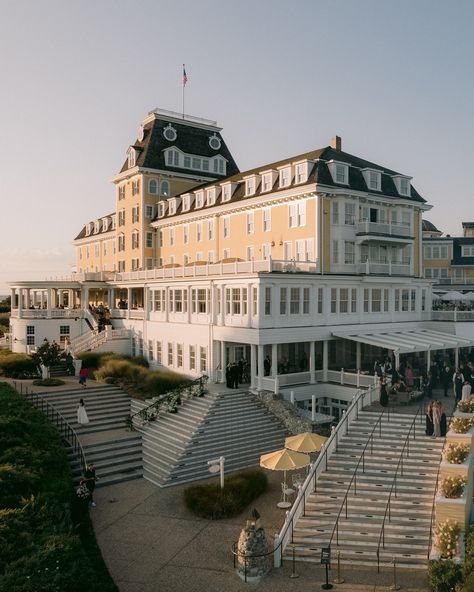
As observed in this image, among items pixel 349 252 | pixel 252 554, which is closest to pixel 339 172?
pixel 349 252

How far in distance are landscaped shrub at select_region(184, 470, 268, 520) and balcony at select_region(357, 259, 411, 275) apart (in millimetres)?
17683

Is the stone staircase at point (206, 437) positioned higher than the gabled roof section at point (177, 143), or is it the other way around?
the gabled roof section at point (177, 143)

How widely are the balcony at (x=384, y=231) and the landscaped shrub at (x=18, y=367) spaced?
2266cm

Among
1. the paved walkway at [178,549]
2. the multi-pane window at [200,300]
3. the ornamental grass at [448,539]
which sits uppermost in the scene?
the multi-pane window at [200,300]

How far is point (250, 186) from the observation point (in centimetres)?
3888

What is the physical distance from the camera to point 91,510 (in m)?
19.7

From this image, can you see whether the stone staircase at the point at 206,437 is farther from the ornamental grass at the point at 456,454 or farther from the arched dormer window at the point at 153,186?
the arched dormer window at the point at 153,186

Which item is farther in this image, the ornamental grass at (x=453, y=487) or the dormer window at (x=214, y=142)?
the dormer window at (x=214, y=142)

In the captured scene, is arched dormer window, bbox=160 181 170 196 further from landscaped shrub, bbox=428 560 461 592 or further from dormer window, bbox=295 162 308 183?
landscaped shrub, bbox=428 560 461 592

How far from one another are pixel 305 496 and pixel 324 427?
8.29 m

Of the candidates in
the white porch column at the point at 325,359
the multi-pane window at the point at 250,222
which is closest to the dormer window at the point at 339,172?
the multi-pane window at the point at 250,222

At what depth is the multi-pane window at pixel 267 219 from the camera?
1453 inches

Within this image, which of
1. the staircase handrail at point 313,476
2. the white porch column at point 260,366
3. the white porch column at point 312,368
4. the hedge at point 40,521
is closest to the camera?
the hedge at point 40,521

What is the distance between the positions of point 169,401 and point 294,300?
29.5 ft
